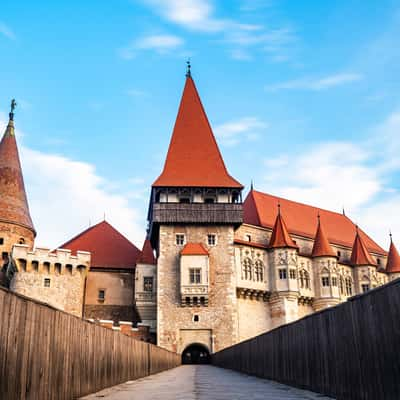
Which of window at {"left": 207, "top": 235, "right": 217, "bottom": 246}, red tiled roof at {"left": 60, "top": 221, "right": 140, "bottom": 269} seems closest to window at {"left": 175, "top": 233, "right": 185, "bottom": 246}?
window at {"left": 207, "top": 235, "right": 217, "bottom": 246}

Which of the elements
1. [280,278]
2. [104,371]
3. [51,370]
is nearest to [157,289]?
[280,278]

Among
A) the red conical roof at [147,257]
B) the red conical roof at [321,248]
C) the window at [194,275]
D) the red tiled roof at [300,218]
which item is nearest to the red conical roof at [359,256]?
the red tiled roof at [300,218]

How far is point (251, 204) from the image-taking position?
41.4m

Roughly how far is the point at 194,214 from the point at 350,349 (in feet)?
85.6

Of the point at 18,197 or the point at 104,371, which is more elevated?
the point at 18,197

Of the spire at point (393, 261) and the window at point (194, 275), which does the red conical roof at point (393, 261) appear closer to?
the spire at point (393, 261)

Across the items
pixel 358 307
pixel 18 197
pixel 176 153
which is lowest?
pixel 358 307

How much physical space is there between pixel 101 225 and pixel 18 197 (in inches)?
259

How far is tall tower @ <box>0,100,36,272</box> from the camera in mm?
32969

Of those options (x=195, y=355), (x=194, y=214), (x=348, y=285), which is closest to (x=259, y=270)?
(x=194, y=214)

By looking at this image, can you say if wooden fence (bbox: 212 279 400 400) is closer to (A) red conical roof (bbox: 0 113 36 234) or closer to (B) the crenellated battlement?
(B) the crenellated battlement

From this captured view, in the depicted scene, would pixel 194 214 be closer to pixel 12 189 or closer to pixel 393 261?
pixel 12 189

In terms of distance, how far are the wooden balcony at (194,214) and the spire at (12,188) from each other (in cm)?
959

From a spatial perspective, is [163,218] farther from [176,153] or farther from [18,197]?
[18,197]
